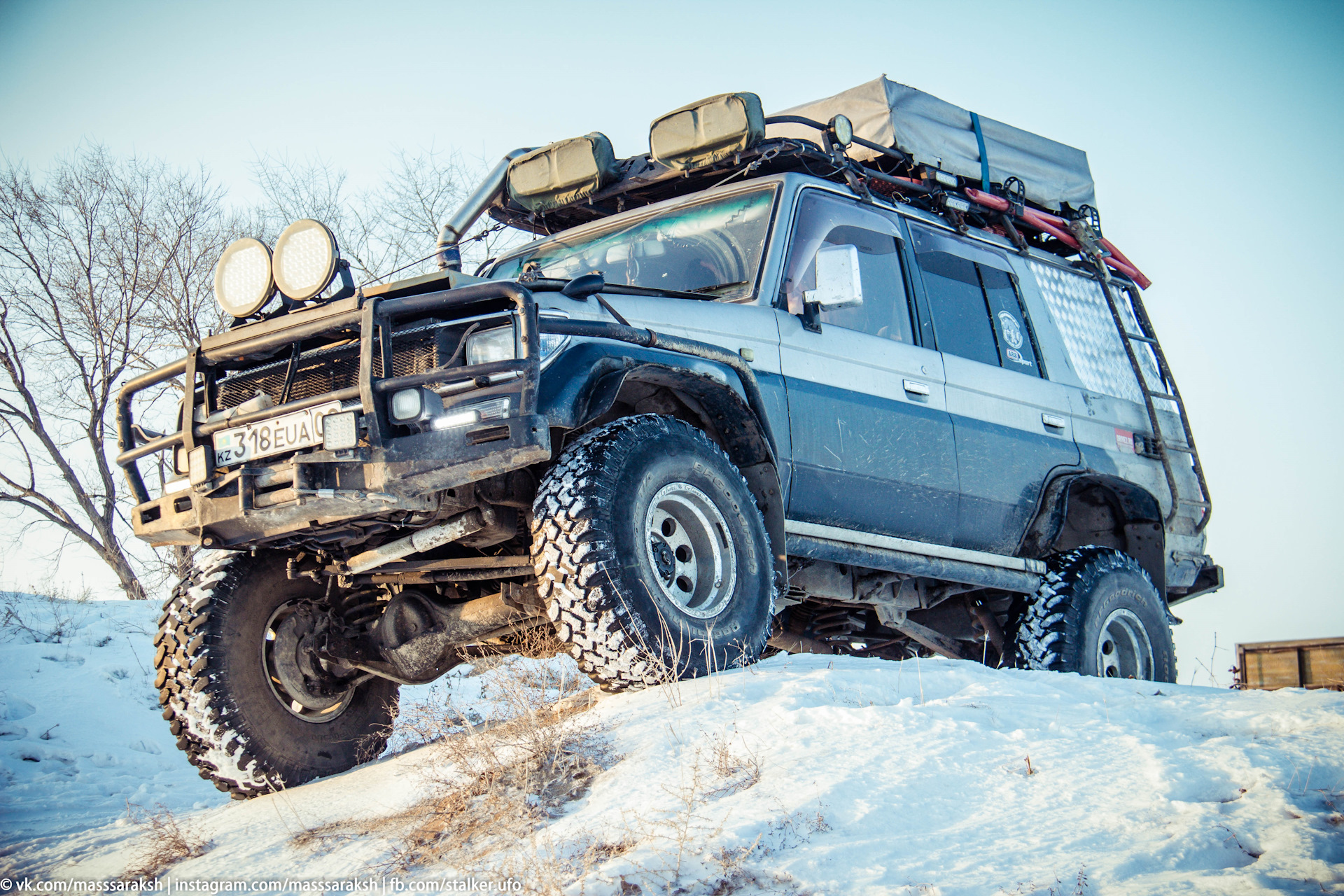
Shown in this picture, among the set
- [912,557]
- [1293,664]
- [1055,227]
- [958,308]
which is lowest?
[1293,664]

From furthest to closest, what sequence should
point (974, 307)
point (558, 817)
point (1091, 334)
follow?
point (1091, 334), point (974, 307), point (558, 817)

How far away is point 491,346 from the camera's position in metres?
3.49

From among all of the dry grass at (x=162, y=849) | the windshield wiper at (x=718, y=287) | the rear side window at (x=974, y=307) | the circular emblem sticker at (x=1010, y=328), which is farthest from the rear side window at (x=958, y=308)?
the dry grass at (x=162, y=849)

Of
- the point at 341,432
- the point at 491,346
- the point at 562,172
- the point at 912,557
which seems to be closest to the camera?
the point at 341,432

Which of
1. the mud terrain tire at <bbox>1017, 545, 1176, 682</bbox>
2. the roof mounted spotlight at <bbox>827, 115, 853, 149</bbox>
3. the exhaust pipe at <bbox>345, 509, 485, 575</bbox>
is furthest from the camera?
the mud terrain tire at <bbox>1017, 545, 1176, 682</bbox>

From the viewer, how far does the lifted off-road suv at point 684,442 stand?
3393 millimetres

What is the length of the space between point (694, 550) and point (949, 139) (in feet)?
11.0

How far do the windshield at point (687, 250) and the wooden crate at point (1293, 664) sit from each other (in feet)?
29.4

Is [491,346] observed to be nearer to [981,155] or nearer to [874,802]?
[874,802]

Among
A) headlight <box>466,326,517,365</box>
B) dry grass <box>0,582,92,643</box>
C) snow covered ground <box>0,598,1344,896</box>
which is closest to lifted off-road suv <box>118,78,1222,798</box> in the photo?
headlight <box>466,326,517,365</box>

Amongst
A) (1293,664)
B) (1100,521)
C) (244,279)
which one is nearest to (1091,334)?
(1100,521)

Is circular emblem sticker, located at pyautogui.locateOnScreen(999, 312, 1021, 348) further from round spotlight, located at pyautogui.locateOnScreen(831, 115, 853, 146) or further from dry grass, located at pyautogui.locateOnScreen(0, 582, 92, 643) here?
dry grass, located at pyautogui.locateOnScreen(0, 582, 92, 643)

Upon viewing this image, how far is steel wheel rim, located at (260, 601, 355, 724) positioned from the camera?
4.21 m

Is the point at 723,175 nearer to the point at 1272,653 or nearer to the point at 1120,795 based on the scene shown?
the point at 1120,795
